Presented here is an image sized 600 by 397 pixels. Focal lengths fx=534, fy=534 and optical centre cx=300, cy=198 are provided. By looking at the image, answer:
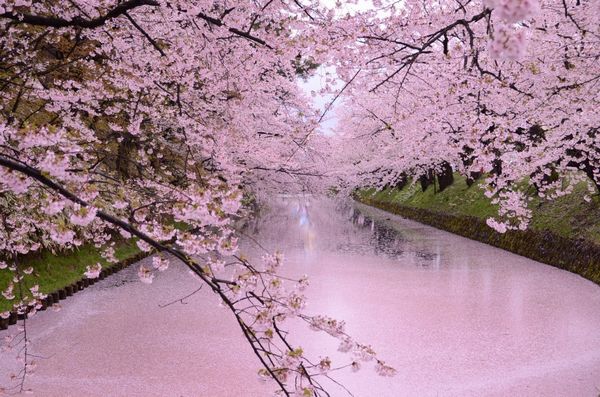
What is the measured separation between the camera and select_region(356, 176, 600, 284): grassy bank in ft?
41.0

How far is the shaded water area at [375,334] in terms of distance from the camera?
6.09 meters

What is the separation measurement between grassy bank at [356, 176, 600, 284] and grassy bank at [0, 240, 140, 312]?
35.9 ft

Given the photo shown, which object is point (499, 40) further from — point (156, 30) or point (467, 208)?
point (467, 208)

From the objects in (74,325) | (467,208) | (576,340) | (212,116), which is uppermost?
(212,116)

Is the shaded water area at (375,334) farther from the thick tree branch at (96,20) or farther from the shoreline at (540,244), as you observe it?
the thick tree branch at (96,20)

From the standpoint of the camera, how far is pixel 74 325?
8.41m

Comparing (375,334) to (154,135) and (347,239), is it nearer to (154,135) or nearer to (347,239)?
(154,135)

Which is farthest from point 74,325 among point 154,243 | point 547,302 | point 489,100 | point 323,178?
point 323,178

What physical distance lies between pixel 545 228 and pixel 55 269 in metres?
12.6

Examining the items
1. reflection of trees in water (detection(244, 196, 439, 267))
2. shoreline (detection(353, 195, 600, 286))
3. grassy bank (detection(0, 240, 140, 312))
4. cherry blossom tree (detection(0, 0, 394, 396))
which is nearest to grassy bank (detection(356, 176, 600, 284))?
shoreline (detection(353, 195, 600, 286))

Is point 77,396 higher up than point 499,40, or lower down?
lower down

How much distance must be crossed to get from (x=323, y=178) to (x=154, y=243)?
20.0m

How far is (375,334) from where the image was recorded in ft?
26.1

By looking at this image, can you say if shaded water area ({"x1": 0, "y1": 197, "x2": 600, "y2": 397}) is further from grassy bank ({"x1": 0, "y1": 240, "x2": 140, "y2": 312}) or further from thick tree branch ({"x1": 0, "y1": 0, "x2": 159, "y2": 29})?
thick tree branch ({"x1": 0, "y1": 0, "x2": 159, "y2": 29})
